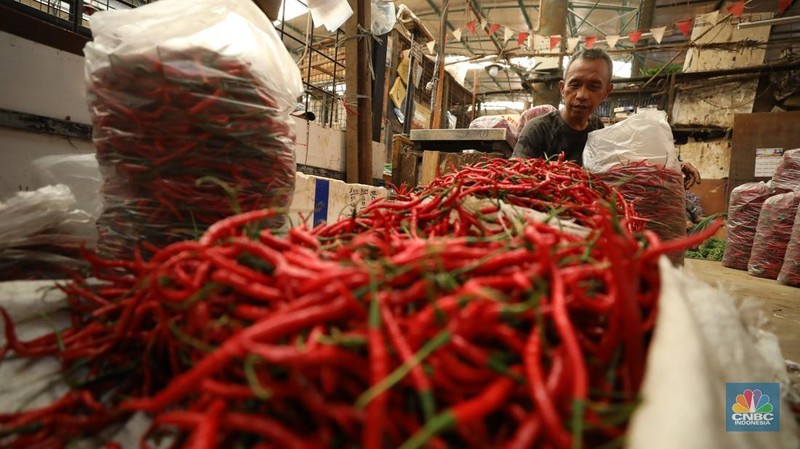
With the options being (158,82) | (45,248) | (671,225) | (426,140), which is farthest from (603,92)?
(45,248)

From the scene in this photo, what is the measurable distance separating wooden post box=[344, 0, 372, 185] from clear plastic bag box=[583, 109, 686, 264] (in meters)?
1.93

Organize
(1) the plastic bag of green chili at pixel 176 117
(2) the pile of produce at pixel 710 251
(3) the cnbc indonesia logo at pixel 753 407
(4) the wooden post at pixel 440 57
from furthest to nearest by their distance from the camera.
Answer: (2) the pile of produce at pixel 710 251 → (4) the wooden post at pixel 440 57 → (1) the plastic bag of green chili at pixel 176 117 → (3) the cnbc indonesia logo at pixel 753 407

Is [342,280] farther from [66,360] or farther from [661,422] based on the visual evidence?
[66,360]

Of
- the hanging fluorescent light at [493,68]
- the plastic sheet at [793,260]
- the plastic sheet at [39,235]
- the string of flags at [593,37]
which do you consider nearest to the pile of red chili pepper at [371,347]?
the plastic sheet at [39,235]

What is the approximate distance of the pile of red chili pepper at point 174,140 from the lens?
1332 mm

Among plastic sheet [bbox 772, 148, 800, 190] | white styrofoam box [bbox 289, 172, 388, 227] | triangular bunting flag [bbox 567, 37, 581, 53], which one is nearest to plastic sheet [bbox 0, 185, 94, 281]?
white styrofoam box [bbox 289, 172, 388, 227]

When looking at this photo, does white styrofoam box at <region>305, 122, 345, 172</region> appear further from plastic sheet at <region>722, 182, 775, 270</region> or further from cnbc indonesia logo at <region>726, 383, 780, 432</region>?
plastic sheet at <region>722, 182, 775, 270</region>

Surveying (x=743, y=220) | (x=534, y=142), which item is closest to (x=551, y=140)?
(x=534, y=142)

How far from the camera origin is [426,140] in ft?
14.1

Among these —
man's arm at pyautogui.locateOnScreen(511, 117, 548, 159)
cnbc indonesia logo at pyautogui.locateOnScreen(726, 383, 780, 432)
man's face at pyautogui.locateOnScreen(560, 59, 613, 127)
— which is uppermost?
man's face at pyautogui.locateOnScreen(560, 59, 613, 127)

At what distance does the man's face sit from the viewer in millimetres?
2963

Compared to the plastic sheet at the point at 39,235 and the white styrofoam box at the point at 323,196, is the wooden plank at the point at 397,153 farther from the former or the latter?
the plastic sheet at the point at 39,235

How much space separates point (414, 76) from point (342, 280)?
634 cm

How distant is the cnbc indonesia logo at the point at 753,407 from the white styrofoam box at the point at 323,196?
1862 millimetres
